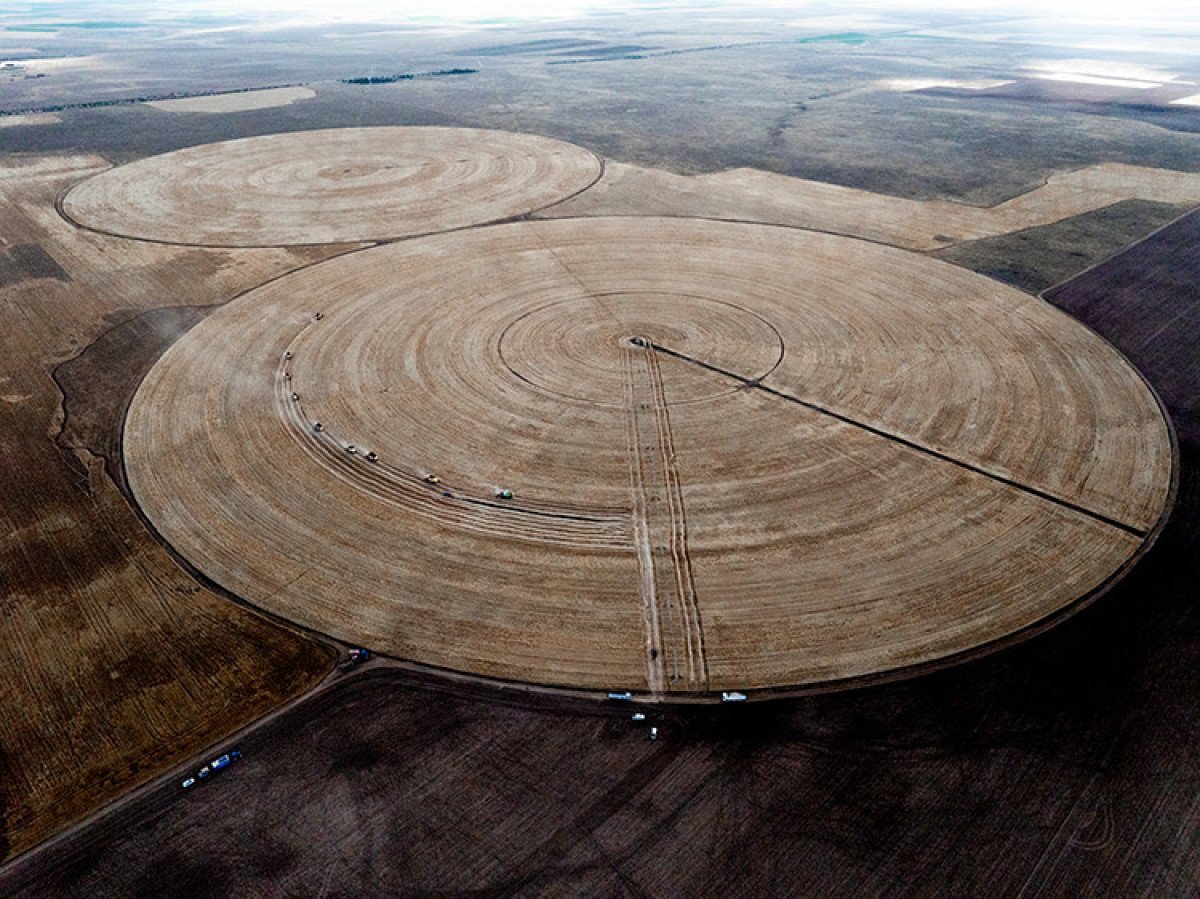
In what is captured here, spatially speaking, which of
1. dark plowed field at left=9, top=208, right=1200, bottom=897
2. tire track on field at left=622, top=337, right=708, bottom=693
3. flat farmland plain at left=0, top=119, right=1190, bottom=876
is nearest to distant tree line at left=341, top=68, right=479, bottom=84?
flat farmland plain at left=0, top=119, right=1190, bottom=876

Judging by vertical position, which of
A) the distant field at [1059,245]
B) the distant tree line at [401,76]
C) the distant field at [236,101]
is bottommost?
the distant field at [1059,245]

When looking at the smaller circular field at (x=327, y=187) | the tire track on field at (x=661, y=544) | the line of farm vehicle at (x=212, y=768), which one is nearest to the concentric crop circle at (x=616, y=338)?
the tire track on field at (x=661, y=544)

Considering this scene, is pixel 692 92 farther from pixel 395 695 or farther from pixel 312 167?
pixel 395 695

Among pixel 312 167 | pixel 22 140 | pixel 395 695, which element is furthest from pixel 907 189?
pixel 22 140

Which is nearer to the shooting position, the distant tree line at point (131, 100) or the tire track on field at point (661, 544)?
the tire track on field at point (661, 544)

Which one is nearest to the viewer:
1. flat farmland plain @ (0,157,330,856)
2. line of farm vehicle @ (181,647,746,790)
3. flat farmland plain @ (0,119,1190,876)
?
line of farm vehicle @ (181,647,746,790)

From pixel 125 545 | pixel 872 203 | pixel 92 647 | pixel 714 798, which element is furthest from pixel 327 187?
pixel 714 798

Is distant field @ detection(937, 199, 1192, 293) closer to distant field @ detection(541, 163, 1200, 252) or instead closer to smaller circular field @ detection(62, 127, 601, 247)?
distant field @ detection(541, 163, 1200, 252)

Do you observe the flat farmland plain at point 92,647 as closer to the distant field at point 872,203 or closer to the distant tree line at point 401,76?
the distant field at point 872,203
